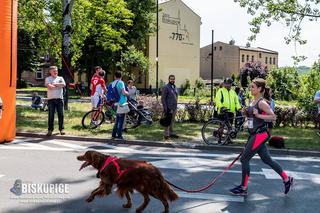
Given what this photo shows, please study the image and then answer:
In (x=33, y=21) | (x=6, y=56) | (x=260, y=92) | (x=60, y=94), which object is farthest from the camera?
(x=33, y=21)

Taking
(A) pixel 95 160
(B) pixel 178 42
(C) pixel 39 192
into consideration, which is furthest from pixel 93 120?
(B) pixel 178 42

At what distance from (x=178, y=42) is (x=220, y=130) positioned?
46.2 meters

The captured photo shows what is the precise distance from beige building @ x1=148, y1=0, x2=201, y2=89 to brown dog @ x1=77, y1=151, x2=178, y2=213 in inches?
1781

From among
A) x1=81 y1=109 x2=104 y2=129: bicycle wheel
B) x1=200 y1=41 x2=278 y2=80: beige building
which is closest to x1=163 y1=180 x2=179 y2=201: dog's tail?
x1=81 y1=109 x2=104 y2=129: bicycle wheel

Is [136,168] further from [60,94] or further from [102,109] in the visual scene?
[102,109]

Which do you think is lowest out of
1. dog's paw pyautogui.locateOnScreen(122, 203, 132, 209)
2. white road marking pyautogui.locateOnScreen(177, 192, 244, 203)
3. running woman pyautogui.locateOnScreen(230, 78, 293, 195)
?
white road marking pyautogui.locateOnScreen(177, 192, 244, 203)

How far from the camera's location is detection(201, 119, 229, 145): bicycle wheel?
39.4ft

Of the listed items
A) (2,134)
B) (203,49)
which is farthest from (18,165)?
(203,49)

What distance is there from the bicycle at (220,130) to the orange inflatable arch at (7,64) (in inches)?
202

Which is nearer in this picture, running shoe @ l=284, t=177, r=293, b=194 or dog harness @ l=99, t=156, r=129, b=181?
dog harness @ l=99, t=156, r=129, b=181

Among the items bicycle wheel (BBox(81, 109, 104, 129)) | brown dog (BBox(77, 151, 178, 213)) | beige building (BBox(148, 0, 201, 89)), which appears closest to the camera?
brown dog (BBox(77, 151, 178, 213))

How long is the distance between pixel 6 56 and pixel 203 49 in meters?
84.7

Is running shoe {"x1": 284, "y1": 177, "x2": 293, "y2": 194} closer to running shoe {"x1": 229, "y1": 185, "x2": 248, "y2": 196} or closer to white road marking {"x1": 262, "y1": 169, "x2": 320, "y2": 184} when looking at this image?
running shoe {"x1": 229, "y1": 185, "x2": 248, "y2": 196}

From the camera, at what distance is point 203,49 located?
94125 mm
